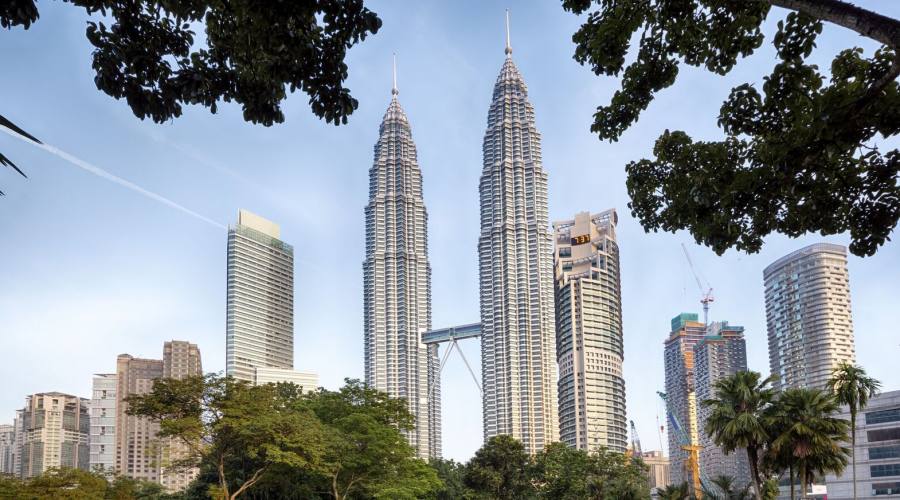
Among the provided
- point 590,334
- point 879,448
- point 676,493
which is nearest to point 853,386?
point 676,493

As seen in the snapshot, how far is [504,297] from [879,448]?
10909 cm

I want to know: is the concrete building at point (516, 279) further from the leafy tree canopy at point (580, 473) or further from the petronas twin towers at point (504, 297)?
the leafy tree canopy at point (580, 473)

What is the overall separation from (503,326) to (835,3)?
17213cm

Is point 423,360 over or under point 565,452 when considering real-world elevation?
over

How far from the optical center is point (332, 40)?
29.2ft

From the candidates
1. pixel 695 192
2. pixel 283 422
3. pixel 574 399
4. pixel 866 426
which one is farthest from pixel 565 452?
pixel 574 399

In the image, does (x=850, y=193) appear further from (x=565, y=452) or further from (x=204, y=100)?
(x=565, y=452)

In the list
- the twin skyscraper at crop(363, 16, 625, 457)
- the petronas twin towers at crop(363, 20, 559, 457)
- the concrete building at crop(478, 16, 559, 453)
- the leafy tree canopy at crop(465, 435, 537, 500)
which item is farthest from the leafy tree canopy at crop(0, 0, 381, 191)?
the concrete building at crop(478, 16, 559, 453)

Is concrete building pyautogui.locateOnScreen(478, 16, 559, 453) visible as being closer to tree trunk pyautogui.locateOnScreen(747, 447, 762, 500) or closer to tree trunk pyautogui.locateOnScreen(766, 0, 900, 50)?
tree trunk pyautogui.locateOnScreen(747, 447, 762, 500)

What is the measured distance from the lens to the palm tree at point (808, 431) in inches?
1244

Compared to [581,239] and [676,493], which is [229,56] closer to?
[676,493]

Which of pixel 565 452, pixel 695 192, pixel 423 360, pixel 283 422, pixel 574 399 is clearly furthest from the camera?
pixel 423 360

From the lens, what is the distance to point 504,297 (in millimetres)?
181750

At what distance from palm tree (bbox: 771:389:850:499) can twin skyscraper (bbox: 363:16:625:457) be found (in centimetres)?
13415
